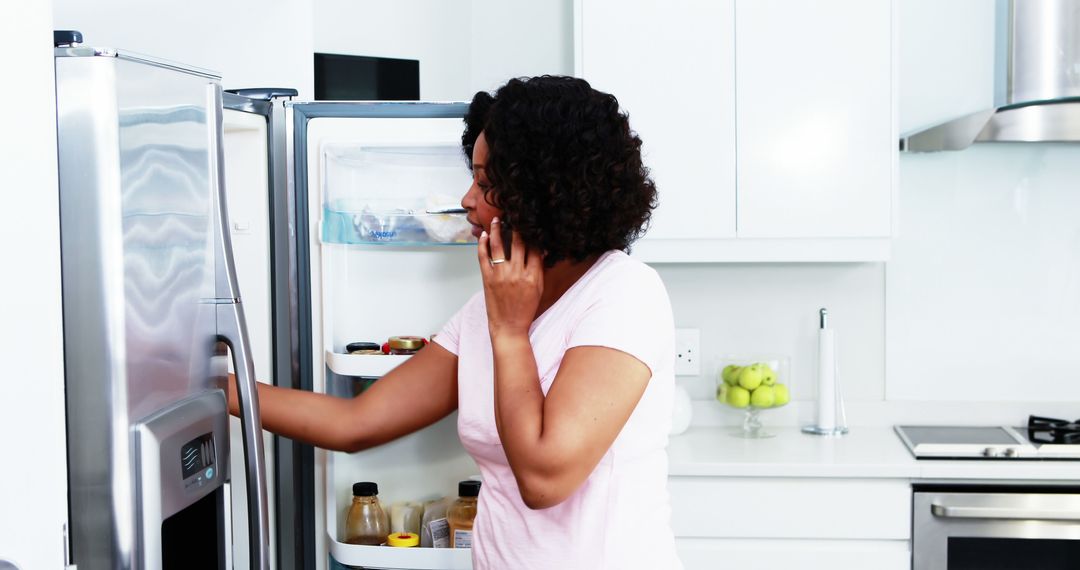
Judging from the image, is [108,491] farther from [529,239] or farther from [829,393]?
[829,393]

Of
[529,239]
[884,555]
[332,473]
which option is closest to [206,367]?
[529,239]

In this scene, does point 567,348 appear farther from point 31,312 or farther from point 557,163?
point 31,312

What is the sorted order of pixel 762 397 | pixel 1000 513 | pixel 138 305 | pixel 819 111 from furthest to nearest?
pixel 762 397 < pixel 819 111 < pixel 1000 513 < pixel 138 305

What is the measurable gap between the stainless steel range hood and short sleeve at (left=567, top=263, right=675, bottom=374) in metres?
1.34

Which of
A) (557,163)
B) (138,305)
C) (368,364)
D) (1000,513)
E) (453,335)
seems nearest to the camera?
(138,305)

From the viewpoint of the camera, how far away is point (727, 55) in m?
2.32

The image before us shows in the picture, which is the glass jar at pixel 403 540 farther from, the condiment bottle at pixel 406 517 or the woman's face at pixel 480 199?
the woman's face at pixel 480 199

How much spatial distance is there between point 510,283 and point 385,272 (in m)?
0.62

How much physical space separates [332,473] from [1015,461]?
4.62 feet

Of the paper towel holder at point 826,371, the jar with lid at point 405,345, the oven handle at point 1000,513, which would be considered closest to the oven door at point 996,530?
the oven handle at point 1000,513

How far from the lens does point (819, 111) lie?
2.31m

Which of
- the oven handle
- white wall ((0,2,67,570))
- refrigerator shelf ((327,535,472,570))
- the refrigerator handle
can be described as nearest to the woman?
the refrigerator handle

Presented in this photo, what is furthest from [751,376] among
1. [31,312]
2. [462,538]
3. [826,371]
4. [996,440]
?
[31,312]

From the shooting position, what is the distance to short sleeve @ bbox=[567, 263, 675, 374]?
3.99 feet
